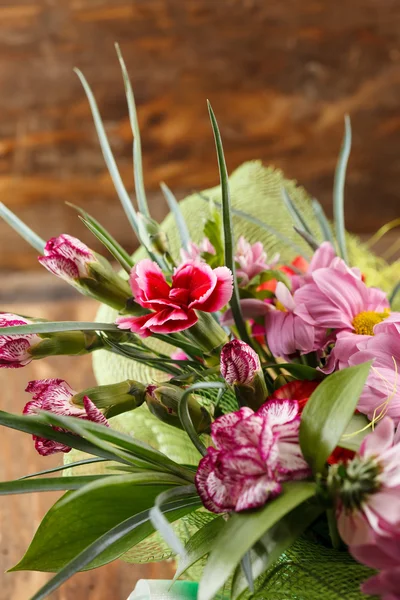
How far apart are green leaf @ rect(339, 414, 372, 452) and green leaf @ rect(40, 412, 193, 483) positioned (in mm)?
67

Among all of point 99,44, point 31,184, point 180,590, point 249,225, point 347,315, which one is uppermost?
point 99,44

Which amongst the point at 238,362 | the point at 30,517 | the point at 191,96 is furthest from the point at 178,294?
the point at 191,96

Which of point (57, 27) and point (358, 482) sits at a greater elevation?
point (57, 27)

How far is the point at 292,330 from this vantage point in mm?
338

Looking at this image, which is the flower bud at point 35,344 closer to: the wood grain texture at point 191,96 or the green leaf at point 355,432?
the green leaf at point 355,432

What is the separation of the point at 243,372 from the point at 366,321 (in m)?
0.08

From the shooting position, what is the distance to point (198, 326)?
0.32 metres

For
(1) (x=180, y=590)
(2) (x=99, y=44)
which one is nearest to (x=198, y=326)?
(1) (x=180, y=590)

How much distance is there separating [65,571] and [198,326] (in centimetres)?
12

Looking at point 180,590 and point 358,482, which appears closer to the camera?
point 358,482

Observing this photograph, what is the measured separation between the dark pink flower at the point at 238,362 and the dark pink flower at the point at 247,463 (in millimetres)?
44

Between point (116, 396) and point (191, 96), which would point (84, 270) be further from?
point (191, 96)

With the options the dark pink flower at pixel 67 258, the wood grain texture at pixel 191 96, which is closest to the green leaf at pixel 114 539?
the dark pink flower at pixel 67 258

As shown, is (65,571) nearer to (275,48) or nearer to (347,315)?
(347,315)
